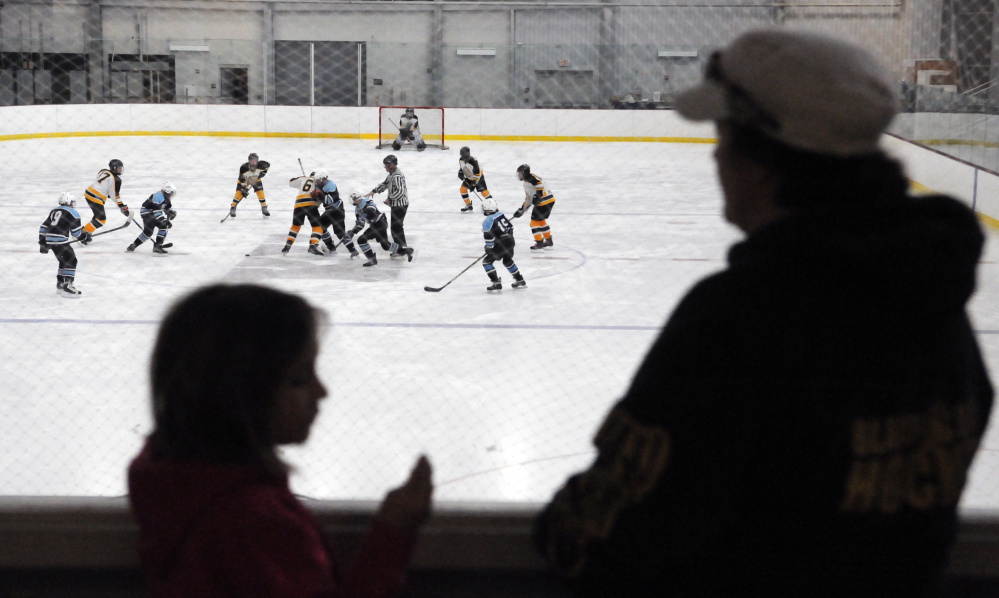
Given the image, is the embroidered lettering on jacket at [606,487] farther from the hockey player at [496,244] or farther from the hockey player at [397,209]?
the hockey player at [397,209]

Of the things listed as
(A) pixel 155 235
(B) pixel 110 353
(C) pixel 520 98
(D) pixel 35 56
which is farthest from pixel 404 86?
(B) pixel 110 353

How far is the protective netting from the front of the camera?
479 cm

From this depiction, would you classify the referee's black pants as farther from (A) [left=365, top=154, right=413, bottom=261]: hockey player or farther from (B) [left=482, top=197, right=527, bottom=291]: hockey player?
(B) [left=482, top=197, right=527, bottom=291]: hockey player

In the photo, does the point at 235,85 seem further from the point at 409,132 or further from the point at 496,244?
the point at 496,244

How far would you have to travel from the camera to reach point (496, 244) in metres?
Result: 8.14

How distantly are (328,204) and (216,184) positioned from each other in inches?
202

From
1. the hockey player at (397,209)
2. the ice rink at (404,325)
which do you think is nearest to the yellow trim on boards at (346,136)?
the ice rink at (404,325)

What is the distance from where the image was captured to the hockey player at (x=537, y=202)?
32.7ft

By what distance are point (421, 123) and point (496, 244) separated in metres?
12.4

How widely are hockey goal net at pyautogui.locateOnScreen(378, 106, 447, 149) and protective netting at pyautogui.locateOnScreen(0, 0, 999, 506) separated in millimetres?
347

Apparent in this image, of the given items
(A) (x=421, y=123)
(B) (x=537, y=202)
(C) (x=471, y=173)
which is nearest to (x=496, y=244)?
(B) (x=537, y=202)

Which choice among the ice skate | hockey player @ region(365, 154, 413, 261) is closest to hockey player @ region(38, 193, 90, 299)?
the ice skate

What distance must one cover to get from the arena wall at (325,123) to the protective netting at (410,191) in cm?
4

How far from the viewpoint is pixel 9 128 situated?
57.1 ft
